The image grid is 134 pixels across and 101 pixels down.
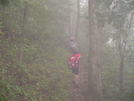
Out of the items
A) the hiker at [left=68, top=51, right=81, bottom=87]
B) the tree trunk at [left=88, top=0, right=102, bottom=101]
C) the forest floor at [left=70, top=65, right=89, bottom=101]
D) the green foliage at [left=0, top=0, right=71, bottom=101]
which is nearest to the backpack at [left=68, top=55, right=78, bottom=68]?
the hiker at [left=68, top=51, right=81, bottom=87]

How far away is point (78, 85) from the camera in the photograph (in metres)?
7.84

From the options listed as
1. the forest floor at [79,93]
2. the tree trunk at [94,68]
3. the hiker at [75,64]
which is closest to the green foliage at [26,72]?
the forest floor at [79,93]

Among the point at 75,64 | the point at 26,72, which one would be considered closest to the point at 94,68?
the point at 75,64

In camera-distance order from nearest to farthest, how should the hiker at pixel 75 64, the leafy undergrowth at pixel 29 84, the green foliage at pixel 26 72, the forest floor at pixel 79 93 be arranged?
the leafy undergrowth at pixel 29 84 → the green foliage at pixel 26 72 → the forest floor at pixel 79 93 → the hiker at pixel 75 64

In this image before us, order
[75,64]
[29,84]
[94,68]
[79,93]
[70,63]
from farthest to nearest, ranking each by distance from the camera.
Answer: [70,63] < [75,64] < [79,93] < [94,68] < [29,84]

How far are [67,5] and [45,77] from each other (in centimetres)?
1405

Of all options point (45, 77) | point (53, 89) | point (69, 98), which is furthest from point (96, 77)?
point (45, 77)

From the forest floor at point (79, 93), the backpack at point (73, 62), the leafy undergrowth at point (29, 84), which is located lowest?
the forest floor at point (79, 93)

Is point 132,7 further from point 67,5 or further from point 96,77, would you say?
point 67,5

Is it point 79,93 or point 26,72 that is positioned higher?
point 26,72

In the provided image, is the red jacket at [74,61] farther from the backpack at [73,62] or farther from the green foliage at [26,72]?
the green foliage at [26,72]

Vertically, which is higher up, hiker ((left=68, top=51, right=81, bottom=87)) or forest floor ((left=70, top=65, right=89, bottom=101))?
hiker ((left=68, top=51, right=81, bottom=87))

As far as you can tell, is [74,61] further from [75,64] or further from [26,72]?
[26,72]

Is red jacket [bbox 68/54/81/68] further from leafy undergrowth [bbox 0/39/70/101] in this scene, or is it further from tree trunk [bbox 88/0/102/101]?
tree trunk [bbox 88/0/102/101]
